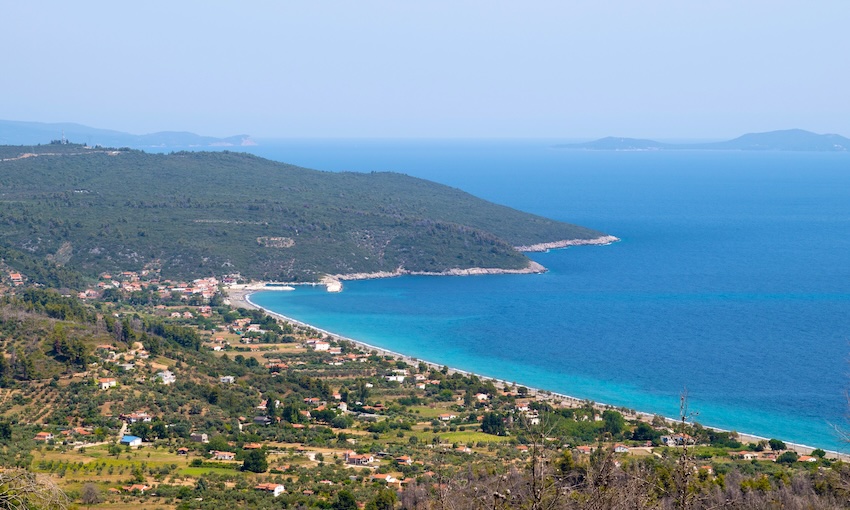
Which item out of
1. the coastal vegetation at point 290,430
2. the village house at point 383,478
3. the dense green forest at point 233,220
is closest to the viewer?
the coastal vegetation at point 290,430

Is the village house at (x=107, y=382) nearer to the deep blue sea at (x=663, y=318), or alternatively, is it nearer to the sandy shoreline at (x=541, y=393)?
the sandy shoreline at (x=541, y=393)

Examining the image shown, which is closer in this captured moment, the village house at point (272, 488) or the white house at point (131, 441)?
the village house at point (272, 488)

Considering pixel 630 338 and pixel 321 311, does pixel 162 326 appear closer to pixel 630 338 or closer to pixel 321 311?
pixel 321 311

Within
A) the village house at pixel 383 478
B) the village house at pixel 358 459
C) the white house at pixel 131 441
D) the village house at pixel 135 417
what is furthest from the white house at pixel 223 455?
the village house at pixel 383 478

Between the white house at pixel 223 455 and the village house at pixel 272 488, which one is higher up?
the village house at pixel 272 488

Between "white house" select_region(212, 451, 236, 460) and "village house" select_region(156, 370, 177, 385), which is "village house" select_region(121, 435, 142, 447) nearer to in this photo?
"white house" select_region(212, 451, 236, 460)

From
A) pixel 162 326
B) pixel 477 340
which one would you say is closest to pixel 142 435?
pixel 162 326

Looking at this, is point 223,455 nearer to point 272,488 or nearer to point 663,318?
point 272,488
